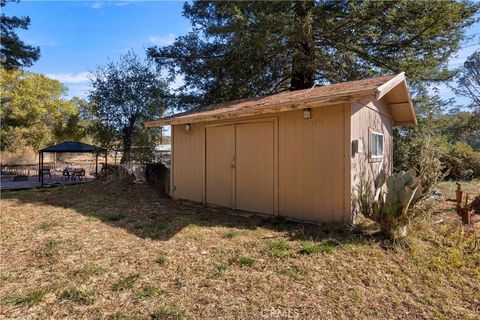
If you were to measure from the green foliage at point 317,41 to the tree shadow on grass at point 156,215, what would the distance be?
5463 mm

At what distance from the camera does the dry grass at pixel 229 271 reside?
2.70m

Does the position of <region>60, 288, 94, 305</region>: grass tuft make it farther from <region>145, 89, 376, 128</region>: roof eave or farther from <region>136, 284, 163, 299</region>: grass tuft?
<region>145, 89, 376, 128</region>: roof eave

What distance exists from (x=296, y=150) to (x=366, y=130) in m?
1.59

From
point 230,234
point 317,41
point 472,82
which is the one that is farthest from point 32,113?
point 472,82

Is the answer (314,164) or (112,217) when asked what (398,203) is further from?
(112,217)

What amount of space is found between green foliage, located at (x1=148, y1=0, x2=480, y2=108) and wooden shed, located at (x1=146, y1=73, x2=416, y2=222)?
2.94 m

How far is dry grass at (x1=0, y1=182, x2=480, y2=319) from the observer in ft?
8.87

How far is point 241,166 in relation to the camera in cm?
661

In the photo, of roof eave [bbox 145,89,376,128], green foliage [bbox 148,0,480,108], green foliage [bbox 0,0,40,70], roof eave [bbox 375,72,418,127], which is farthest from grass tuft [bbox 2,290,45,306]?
green foliage [bbox 0,0,40,70]

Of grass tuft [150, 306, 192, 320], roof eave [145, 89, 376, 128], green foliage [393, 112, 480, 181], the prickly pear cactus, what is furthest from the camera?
green foliage [393, 112, 480, 181]

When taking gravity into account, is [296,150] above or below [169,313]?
above

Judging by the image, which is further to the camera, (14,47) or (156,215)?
(14,47)

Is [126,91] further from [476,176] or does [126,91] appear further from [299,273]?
[476,176]

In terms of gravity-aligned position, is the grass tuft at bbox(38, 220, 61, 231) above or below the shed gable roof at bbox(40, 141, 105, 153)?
below
